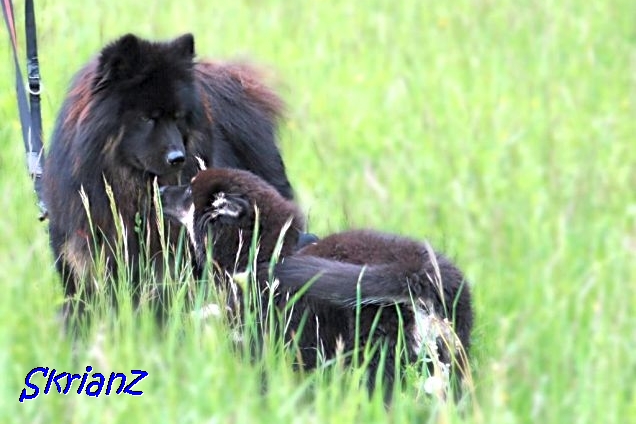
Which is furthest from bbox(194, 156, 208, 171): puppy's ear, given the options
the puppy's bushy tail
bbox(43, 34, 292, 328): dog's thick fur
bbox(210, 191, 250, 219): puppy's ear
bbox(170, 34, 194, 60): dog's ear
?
the puppy's bushy tail

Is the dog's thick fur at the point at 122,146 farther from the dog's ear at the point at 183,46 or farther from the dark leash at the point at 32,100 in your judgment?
the dark leash at the point at 32,100

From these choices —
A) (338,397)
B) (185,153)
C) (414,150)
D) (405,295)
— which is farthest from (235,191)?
(414,150)

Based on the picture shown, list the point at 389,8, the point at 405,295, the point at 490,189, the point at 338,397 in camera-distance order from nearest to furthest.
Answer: the point at 338,397, the point at 405,295, the point at 490,189, the point at 389,8

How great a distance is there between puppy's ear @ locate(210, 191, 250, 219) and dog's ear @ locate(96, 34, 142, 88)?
67 cm

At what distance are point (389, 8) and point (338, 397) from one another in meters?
6.29

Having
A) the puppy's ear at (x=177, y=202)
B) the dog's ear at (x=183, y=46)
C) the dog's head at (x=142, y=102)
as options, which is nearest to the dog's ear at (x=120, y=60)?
the dog's head at (x=142, y=102)

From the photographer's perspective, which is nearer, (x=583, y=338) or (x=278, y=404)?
(x=278, y=404)

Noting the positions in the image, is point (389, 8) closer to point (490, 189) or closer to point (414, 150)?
point (414, 150)

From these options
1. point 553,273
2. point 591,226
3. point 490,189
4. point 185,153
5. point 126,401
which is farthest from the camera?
point 490,189

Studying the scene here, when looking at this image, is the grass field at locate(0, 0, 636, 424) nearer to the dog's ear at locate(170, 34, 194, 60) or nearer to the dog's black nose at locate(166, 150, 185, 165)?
the dog's black nose at locate(166, 150, 185, 165)

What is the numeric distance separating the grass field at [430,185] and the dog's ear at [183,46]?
2.99ft

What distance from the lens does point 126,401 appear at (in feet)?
9.43

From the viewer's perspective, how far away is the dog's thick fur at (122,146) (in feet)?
14.4

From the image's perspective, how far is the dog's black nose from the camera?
432 cm
